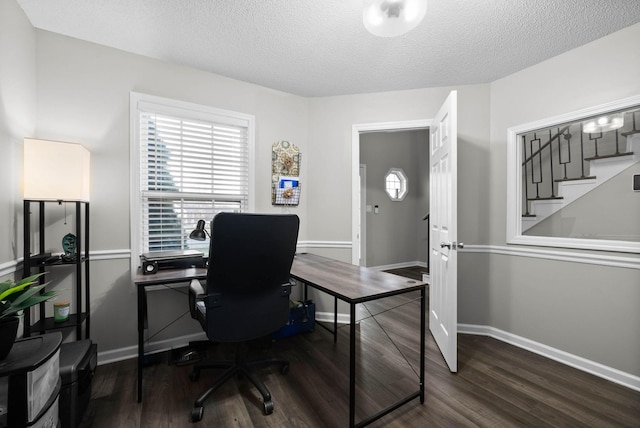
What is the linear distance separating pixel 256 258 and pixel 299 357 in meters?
1.19

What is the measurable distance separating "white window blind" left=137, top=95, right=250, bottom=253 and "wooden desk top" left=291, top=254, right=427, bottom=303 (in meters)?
1.07

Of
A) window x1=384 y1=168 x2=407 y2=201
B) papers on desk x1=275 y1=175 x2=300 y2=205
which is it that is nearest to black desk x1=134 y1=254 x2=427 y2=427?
papers on desk x1=275 y1=175 x2=300 y2=205

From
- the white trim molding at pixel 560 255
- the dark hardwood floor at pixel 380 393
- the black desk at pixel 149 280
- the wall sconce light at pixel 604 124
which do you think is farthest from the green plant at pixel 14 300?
the wall sconce light at pixel 604 124

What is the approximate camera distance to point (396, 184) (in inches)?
230

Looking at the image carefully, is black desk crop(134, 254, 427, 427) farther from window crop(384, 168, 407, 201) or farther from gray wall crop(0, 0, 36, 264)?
window crop(384, 168, 407, 201)

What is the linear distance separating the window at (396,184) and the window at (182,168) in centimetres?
353

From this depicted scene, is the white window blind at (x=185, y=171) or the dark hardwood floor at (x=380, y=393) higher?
the white window blind at (x=185, y=171)

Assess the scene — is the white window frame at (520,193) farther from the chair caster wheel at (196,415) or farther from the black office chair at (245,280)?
the chair caster wheel at (196,415)

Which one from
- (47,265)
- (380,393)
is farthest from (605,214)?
(47,265)

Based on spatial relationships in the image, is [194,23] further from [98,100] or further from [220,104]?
[98,100]

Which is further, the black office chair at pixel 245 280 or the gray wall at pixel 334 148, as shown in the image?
the gray wall at pixel 334 148

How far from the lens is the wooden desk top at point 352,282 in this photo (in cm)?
154

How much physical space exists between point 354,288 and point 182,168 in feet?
6.24

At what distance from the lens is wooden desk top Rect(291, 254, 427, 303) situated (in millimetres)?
1545
